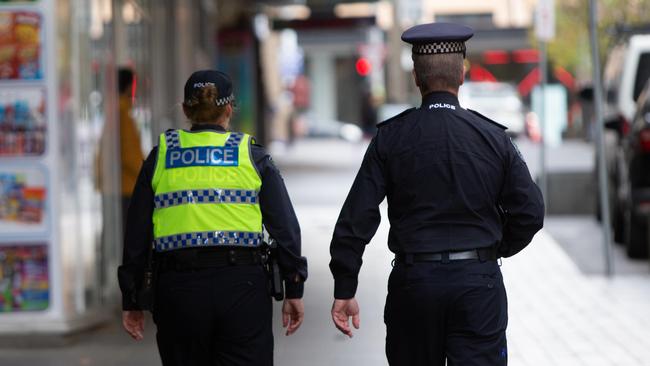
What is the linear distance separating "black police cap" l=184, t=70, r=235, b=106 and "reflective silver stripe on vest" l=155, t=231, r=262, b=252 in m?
0.52

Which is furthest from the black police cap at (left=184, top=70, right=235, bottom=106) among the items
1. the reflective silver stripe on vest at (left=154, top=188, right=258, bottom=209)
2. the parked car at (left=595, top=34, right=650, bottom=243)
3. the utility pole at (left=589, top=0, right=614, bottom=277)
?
the parked car at (left=595, top=34, right=650, bottom=243)

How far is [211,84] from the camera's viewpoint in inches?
224

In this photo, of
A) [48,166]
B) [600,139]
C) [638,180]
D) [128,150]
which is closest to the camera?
[48,166]

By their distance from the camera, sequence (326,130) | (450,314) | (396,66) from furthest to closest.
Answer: (326,130), (396,66), (450,314)

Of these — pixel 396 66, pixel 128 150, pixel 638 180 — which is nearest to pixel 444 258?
pixel 128 150

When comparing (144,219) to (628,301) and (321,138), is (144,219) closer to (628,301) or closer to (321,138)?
(628,301)

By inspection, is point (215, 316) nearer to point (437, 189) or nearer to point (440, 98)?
point (437, 189)

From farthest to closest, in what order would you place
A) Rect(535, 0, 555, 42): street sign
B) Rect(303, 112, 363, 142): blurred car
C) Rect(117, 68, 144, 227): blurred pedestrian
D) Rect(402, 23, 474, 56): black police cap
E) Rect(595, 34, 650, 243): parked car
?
Rect(303, 112, 363, 142): blurred car
Rect(535, 0, 555, 42): street sign
Rect(595, 34, 650, 243): parked car
Rect(117, 68, 144, 227): blurred pedestrian
Rect(402, 23, 474, 56): black police cap

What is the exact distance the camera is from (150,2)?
53.0 feet

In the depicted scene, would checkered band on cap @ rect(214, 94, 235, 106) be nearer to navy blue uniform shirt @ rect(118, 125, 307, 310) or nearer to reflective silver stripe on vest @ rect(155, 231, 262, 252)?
navy blue uniform shirt @ rect(118, 125, 307, 310)

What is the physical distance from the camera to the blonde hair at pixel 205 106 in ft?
18.7

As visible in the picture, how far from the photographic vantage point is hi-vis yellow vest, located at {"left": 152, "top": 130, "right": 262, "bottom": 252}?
5547 millimetres

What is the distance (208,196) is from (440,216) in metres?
0.92

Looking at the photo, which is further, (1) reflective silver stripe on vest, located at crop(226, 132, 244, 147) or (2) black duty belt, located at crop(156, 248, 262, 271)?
(1) reflective silver stripe on vest, located at crop(226, 132, 244, 147)
